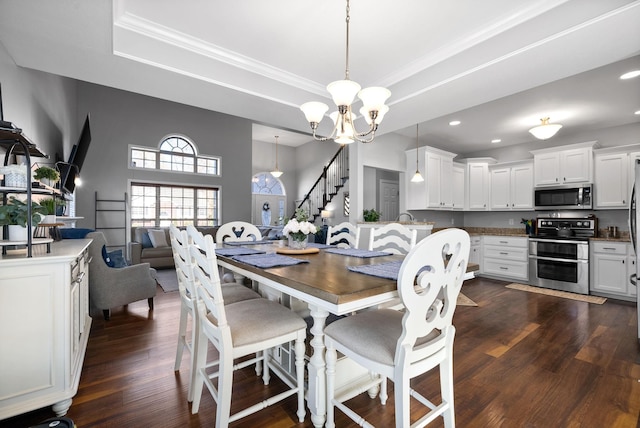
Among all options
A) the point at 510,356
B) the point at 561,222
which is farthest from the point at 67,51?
the point at 561,222

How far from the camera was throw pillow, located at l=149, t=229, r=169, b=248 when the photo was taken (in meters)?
6.03

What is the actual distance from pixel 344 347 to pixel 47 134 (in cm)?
377

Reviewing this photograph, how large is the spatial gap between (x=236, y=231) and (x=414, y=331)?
2.61m

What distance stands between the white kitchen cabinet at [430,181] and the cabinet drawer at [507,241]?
36.0 inches

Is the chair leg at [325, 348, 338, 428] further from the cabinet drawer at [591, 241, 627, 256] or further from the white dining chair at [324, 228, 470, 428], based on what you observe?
the cabinet drawer at [591, 241, 627, 256]

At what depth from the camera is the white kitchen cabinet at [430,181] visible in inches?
201

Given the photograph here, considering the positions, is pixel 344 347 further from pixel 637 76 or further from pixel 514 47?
pixel 637 76

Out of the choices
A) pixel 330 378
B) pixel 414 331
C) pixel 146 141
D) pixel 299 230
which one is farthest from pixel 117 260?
pixel 146 141

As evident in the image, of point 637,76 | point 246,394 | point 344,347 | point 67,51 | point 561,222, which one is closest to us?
point 344,347

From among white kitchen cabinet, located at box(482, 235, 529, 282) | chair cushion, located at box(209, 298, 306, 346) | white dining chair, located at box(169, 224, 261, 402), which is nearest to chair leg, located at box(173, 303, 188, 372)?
white dining chair, located at box(169, 224, 261, 402)

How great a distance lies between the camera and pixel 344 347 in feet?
4.33

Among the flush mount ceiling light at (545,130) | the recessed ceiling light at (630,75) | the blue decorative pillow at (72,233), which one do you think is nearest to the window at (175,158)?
the blue decorative pillow at (72,233)

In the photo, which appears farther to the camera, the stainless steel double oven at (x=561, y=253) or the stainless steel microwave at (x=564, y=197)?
the stainless steel microwave at (x=564, y=197)

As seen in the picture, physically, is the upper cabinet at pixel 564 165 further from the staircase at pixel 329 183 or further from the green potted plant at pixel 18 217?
the green potted plant at pixel 18 217
